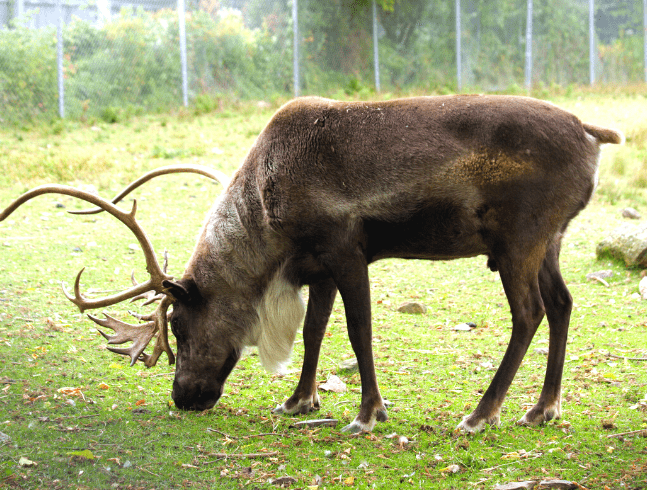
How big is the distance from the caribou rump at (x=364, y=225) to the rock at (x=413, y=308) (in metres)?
1.73

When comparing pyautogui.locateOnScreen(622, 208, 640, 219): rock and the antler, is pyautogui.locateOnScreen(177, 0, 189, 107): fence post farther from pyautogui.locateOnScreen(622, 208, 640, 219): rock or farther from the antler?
the antler

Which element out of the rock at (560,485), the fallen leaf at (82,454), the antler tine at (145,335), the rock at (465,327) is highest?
the antler tine at (145,335)

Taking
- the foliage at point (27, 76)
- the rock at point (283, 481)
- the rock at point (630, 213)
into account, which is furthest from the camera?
the foliage at point (27, 76)

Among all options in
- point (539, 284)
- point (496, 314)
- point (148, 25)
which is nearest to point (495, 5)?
point (148, 25)

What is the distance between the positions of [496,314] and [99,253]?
3930mm

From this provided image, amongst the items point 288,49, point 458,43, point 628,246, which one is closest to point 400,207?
point 628,246

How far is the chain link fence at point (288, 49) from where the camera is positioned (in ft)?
44.4

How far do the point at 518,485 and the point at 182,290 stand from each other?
217cm

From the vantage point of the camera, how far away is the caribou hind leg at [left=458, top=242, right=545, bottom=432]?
3865 mm

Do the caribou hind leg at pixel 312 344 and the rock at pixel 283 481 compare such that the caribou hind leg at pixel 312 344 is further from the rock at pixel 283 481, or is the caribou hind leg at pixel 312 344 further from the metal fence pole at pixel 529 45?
the metal fence pole at pixel 529 45

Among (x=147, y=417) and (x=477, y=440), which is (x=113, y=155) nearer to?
(x=147, y=417)

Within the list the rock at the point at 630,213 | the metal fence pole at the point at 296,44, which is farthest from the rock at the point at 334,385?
the metal fence pole at the point at 296,44

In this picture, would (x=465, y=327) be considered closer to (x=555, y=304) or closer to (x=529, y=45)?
(x=555, y=304)

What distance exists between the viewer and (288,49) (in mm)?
15617
